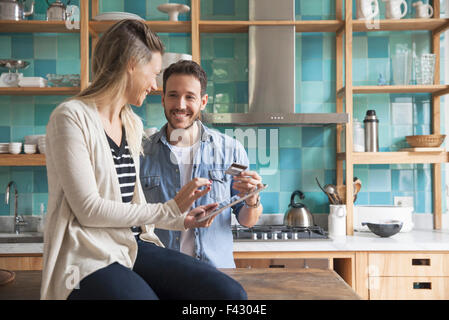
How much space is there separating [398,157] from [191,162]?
4.32 feet

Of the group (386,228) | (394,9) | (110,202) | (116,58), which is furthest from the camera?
(394,9)

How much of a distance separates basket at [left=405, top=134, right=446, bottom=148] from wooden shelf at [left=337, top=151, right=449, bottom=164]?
7 cm

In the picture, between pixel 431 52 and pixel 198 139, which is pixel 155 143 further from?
pixel 431 52

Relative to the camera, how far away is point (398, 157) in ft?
8.12

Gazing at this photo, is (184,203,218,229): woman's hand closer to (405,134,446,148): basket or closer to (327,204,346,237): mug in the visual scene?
(327,204,346,237): mug

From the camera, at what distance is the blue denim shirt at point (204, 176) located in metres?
1.73

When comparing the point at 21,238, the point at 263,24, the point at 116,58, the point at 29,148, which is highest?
the point at 263,24

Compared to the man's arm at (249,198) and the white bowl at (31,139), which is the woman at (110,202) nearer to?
the man's arm at (249,198)

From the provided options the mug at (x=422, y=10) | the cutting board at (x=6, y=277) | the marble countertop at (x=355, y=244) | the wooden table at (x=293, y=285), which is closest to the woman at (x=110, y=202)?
the wooden table at (x=293, y=285)

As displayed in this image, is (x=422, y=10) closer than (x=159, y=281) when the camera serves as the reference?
No

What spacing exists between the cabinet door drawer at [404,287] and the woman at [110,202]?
130cm

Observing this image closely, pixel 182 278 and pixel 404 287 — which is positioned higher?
pixel 182 278

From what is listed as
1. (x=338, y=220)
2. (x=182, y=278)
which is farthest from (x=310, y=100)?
(x=182, y=278)

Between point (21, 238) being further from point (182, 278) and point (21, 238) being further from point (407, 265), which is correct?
point (407, 265)
